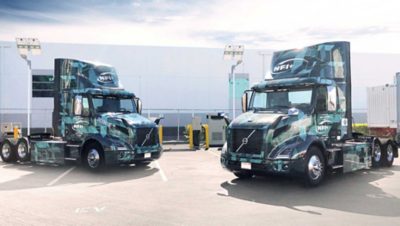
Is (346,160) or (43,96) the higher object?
(43,96)

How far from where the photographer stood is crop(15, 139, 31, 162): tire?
14667 millimetres

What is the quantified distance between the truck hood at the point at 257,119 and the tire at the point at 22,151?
8183mm

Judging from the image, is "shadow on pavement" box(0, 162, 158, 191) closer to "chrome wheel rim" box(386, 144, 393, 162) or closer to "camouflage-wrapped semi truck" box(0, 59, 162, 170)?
"camouflage-wrapped semi truck" box(0, 59, 162, 170)

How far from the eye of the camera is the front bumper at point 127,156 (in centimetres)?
1199

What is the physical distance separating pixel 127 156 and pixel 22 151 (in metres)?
5.00

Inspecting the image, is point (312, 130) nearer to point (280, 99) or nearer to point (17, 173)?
point (280, 99)

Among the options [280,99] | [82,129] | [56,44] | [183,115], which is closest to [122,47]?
[56,44]

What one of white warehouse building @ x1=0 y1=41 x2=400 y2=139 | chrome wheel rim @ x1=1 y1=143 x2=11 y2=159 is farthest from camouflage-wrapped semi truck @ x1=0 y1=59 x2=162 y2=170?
white warehouse building @ x1=0 y1=41 x2=400 y2=139

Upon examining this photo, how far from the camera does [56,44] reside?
29141 millimetres

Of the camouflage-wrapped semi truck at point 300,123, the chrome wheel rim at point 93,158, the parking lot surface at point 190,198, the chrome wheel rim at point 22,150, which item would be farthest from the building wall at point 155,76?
A: the camouflage-wrapped semi truck at point 300,123

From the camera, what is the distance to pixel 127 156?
1217cm

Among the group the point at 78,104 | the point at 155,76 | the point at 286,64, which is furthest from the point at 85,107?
the point at 155,76

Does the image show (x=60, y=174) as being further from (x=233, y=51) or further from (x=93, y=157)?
(x=233, y=51)

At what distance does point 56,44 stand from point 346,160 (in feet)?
77.7
